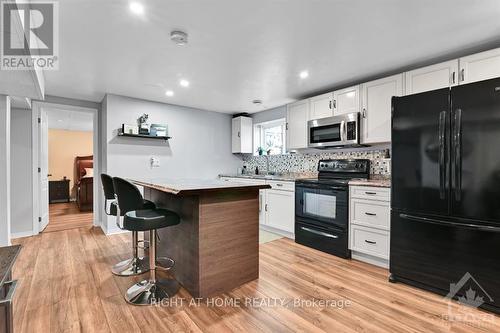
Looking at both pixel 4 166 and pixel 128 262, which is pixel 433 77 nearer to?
pixel 128 262

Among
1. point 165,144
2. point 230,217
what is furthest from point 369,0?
point 165,144

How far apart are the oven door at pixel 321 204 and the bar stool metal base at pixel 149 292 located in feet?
6.29

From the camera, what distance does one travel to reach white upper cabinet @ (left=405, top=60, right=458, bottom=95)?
251cm

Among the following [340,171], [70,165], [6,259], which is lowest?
[6,259]

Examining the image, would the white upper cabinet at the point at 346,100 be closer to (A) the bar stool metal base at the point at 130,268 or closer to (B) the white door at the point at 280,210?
(B) the white door at the point at 280,210

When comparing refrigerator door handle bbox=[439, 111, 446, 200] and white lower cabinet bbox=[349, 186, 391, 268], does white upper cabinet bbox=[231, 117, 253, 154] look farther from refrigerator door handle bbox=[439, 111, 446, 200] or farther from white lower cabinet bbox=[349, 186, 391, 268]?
refrigerator door handle bbox=[439, 111, 446, 200]

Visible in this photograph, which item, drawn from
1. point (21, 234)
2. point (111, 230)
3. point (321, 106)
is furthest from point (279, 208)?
point (21, 234)

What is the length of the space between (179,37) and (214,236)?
175cm

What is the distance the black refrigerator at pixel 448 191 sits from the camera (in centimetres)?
193

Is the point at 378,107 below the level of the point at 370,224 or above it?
above

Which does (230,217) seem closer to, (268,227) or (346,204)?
(346,204)

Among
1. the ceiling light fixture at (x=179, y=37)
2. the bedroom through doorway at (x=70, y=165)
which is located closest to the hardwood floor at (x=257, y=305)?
the ceiling light fixture at (x=179, y=37)

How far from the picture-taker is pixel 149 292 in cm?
213

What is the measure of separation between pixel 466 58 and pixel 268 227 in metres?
3.32
